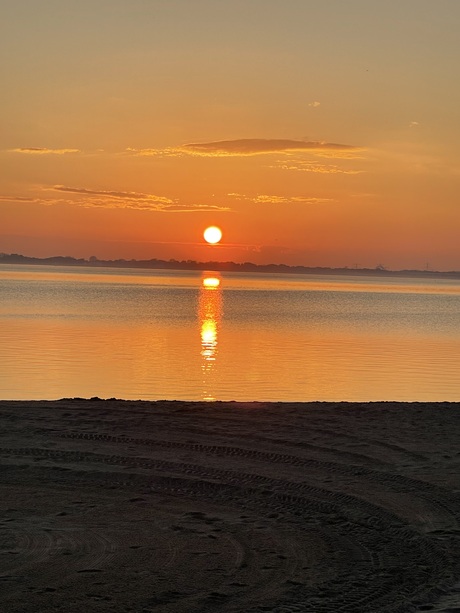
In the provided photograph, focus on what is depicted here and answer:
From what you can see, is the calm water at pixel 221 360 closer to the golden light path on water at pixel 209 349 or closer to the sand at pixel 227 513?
the golden light path on water at pixel 209 349

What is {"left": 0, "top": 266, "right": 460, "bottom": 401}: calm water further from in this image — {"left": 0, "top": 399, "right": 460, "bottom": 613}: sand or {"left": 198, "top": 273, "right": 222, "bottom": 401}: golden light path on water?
{"left": 0, "top": 399, "right": 460, "bottom": 613}: sand

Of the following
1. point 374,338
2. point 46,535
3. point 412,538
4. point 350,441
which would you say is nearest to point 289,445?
point 350,441

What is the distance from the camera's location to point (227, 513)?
28.0 ft

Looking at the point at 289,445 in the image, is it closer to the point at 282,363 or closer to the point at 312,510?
the point at 312,510

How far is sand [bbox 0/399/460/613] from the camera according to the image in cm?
642

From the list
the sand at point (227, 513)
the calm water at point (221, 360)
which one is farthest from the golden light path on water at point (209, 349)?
the sand at point (227, 513)

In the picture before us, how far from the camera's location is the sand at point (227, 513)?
253 inches

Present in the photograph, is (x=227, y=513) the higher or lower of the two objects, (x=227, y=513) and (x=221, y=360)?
the lower

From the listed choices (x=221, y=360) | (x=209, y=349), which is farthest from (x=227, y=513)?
(x=209, y=349)

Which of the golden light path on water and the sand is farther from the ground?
the golden light path on water

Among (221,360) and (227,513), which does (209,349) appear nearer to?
(221,360)

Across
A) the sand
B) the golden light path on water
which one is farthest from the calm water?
the sand

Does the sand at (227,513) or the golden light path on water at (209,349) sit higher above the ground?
the golden light path on water at (209,349)

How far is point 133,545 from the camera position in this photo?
24.5 feet
